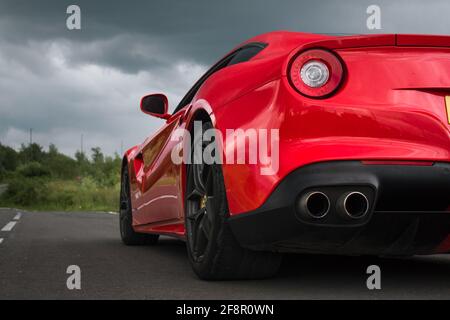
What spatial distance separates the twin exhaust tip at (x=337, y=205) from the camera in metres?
2.63

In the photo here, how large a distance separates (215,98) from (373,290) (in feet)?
4.23

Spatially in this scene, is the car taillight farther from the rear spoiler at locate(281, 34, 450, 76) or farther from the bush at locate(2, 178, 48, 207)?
the bush at locate(2, 178, 48, 207)

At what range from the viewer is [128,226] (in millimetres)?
6168

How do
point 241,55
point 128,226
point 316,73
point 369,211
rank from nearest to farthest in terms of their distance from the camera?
1. point 369,211
2. point 316,73
3. point 241,55
4. point 128,226

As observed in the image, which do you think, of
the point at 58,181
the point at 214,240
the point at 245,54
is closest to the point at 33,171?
the point at 58,181

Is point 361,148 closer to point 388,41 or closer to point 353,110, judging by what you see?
point 353,110

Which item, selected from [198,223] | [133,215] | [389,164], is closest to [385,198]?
[389,164]

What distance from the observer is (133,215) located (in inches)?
232

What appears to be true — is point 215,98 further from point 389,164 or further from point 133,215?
point 133,215

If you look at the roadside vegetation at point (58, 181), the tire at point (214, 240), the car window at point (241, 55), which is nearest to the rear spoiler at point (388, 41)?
the car window at point (241, 55)

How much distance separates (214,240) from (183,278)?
564 mm

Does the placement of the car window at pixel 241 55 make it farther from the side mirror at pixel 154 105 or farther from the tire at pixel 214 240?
the side mirror at pixel 154 105

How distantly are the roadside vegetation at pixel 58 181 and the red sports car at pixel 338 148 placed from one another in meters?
27.7

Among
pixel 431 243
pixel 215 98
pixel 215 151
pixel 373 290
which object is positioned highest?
pixel 215 98
